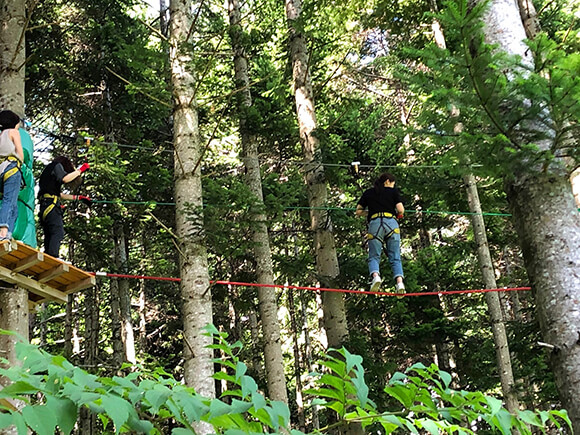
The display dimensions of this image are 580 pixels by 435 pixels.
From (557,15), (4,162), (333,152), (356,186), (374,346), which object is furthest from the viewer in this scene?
(374,346)

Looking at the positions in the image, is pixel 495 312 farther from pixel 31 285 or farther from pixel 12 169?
pixel 12 169

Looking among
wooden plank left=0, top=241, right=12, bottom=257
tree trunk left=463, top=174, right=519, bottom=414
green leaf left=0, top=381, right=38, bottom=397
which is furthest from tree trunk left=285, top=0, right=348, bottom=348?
green leaf left=0, top=381, right=38, bottom=397

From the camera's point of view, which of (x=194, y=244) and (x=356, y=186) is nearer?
(x=194, y=244)

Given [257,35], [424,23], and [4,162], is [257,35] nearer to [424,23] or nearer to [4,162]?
[424,23]

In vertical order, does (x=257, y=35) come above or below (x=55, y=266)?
above

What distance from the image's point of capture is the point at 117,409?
85cm

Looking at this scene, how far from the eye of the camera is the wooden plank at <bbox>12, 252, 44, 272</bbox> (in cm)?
473

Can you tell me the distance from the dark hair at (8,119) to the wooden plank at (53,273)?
1.40 m

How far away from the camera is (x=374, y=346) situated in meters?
13.1

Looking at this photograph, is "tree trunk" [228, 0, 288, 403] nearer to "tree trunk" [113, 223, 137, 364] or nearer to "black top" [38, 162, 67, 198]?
"black top" [38, 162, 67, 198]

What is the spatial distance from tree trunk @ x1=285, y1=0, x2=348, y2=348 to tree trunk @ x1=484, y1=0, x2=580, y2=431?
564cm

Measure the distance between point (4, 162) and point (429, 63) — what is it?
3894 millimetres

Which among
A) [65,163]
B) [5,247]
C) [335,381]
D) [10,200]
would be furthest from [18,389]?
[65,163]

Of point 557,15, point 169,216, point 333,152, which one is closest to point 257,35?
point 333,152
